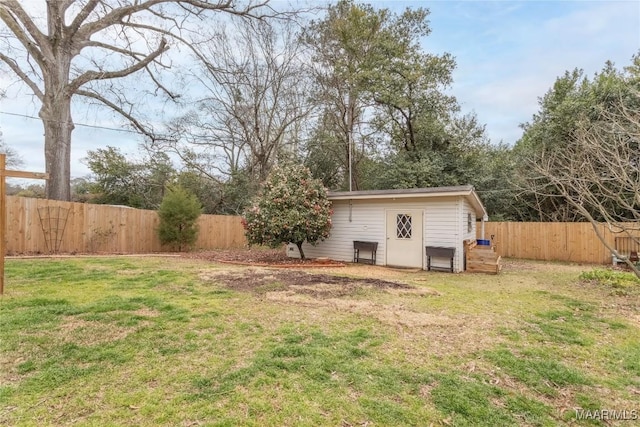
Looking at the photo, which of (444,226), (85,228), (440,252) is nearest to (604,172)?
(444,226)

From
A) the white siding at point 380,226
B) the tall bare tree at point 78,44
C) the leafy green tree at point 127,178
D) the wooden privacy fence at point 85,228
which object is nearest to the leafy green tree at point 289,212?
the white siding at point 380,226

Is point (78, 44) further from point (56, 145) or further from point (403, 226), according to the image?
point (403, 226)

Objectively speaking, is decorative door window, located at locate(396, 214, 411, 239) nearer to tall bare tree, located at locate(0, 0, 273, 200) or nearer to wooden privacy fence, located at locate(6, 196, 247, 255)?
wooden privacy fence, located at locate(6, 196, 247, 255)

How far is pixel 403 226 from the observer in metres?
10.4

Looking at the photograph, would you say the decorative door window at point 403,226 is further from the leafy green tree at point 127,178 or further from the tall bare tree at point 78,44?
the leafy green tree at point 127,178

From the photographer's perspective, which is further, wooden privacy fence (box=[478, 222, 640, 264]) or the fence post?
wooden privacy fence (box=[478, 222, 640, 264])

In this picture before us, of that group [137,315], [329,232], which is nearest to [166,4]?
[329,232]

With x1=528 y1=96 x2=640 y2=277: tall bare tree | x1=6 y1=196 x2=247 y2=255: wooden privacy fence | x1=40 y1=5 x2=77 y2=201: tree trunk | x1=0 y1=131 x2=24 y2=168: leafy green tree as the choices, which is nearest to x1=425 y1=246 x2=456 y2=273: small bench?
x1=528 y1=96 x2=640 y2=277: tall bare tree

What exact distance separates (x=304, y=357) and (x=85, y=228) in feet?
35.6

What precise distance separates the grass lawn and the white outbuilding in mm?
3548

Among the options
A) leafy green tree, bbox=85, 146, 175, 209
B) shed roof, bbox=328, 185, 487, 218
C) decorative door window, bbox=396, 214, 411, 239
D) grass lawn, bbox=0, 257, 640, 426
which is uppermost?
leafy green tree, bbox=85, 146, 175, 209

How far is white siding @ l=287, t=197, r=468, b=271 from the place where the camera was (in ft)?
31.3

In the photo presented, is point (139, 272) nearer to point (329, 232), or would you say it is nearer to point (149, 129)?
point (329, 232)

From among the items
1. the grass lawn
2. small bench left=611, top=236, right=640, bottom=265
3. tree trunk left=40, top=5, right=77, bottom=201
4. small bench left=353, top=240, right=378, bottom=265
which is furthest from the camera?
tree trunk left=40, top=5, right=77, bottom=201
